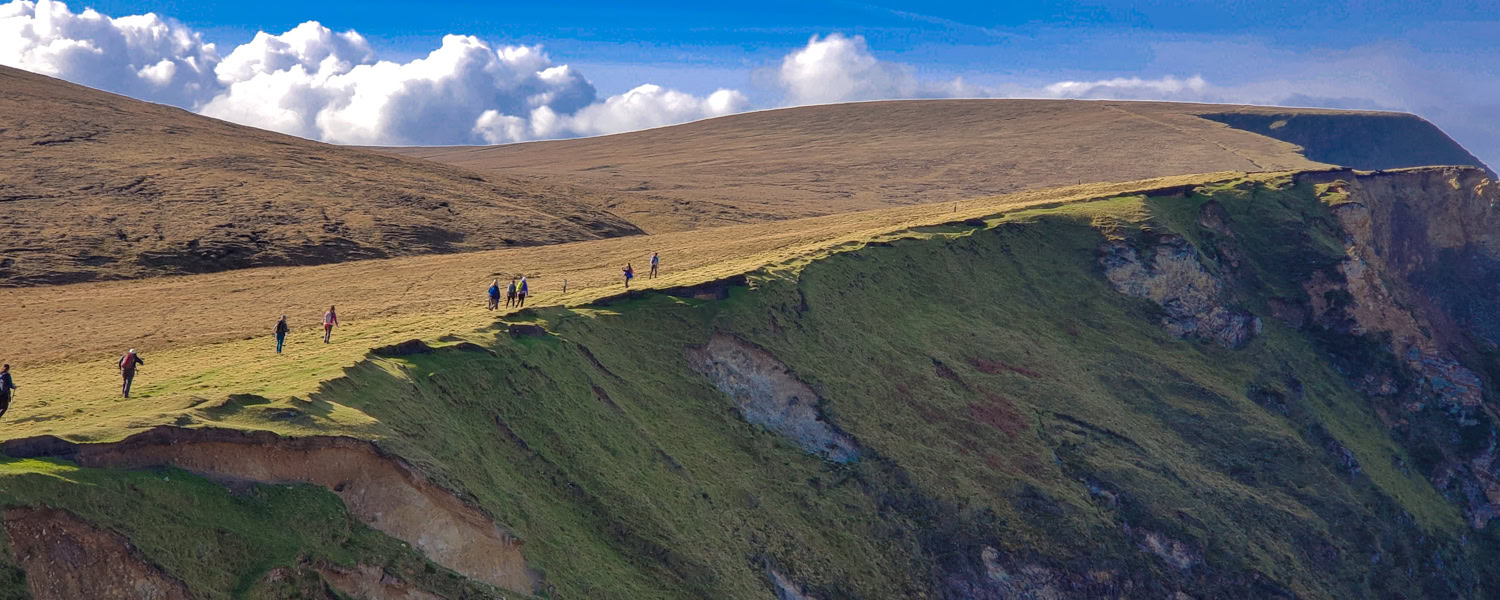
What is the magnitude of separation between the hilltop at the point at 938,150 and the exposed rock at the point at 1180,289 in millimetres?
44685

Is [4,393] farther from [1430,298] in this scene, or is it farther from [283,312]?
[1430,298]

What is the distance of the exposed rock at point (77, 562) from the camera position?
17375 mm

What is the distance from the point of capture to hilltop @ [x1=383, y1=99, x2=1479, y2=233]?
13112 centimetres

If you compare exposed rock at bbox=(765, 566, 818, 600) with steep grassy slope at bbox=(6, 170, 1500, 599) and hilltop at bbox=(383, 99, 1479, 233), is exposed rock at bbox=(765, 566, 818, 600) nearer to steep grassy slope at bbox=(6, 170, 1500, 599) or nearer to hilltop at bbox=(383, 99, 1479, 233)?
steep grassy slope at bbox=(6, 170, 1500, 599)

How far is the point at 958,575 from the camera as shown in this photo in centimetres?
3650

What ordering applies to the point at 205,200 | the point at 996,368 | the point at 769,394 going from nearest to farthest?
the point at 769,394 < the point at 996,368 < the point at 205,200

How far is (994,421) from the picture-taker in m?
44.6

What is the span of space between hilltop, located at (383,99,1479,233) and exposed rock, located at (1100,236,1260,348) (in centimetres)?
4468

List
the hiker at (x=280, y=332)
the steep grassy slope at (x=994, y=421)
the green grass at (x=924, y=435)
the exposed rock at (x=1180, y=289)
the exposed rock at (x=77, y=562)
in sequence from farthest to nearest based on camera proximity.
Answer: the exposed rock at (x=1180, y=289) → the hiker at (x=280, y=332) → the steep grassy slope at (x=994, y=421) → the green grass at (x=924, y=435) → the exposed rock at (x=77, y=562)

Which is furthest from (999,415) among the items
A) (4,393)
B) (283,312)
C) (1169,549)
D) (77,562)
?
(77,562)

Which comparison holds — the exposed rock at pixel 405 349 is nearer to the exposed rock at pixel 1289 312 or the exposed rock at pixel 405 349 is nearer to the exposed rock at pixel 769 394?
the exposed rock at pixel 769 394

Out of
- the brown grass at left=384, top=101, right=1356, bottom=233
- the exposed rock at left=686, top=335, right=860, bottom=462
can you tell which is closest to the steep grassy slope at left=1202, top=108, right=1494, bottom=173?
the brown grass at left=384, top=101, right=1356, bottom=233

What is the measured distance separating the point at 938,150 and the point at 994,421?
381 ft

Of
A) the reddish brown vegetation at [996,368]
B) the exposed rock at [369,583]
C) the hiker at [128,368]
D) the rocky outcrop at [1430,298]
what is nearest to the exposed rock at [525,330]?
the hiker at [128,368]
